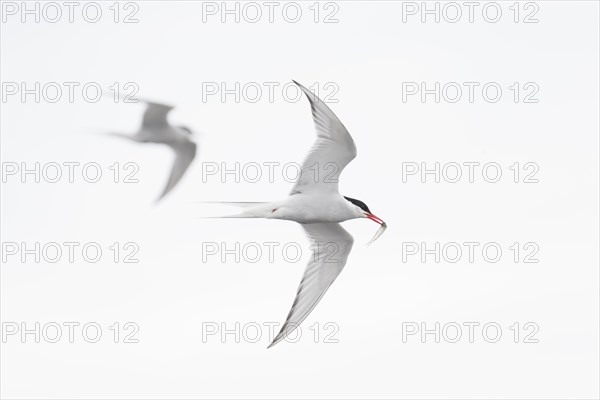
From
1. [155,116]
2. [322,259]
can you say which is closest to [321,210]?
[322,259]


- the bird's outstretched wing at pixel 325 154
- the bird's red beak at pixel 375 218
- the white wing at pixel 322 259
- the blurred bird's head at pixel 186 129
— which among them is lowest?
the white wing at pixel 322 259

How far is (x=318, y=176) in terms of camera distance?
12.1 meters

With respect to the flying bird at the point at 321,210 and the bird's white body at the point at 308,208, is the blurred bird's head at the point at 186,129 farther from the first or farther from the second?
the bird's white body at the point at 308,208

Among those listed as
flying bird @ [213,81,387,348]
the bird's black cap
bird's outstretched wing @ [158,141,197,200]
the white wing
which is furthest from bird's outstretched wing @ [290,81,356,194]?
bird's outstretched wing @ [158,141,197,200]

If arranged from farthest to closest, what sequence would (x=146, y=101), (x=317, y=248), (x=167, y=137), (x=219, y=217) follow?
(x=167, y=137)
(x=146, y=101)
(x=317, y=248)
(x=219, y=217)

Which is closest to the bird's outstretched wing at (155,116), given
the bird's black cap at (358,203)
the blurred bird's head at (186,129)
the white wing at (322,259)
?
the blurred bird's head at (186,129)

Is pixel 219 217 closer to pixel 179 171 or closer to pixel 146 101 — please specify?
pixel 146 101

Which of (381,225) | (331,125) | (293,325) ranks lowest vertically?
(293,325)

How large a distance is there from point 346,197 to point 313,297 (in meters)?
1.21

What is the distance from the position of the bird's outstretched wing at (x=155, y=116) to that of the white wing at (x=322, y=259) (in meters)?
2.65

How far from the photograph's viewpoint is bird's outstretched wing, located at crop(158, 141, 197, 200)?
16016 mm

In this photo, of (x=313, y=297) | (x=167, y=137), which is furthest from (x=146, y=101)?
(x=313, y=297)

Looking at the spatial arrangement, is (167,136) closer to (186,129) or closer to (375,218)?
(186,129)

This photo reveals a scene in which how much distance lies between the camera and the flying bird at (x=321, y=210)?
11625mm
